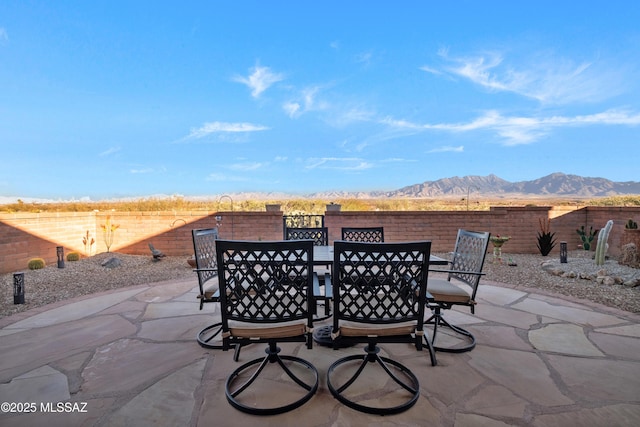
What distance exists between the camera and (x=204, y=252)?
2.85m

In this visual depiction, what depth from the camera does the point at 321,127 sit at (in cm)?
2342

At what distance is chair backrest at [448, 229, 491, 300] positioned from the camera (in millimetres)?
2488

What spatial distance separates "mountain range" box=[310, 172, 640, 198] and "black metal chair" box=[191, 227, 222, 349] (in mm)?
39438

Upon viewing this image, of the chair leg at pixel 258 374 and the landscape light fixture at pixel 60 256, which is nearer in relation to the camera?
the chair leg at pixel 258 374

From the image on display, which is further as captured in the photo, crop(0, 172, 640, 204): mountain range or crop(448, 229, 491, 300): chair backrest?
crop(0, 172, 640, 204): mountain range

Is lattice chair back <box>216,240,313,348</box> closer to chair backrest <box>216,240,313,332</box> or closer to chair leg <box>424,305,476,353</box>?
chair backrest <box>216,240,313,332</box>

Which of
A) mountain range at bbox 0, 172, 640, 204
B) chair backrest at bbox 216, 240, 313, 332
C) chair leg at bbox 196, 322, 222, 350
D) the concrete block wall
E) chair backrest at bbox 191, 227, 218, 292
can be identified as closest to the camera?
chair backrest at bbox 216, 240, 313, 332

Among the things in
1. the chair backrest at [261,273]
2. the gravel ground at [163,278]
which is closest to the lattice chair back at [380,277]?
the chair backrest at [261,273]

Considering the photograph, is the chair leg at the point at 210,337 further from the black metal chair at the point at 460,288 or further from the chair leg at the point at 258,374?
the black metal chair at the point at 460,288

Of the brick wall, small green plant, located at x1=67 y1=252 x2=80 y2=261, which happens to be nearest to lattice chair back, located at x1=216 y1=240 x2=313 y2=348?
the brick wall

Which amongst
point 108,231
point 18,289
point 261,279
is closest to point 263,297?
point 261,279

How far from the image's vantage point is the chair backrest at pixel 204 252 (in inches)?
103

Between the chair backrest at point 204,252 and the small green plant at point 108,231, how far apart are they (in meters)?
5.43

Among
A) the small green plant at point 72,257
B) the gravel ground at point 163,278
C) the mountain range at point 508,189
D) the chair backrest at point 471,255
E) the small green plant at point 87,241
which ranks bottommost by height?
the gravel ground at point 163,278
